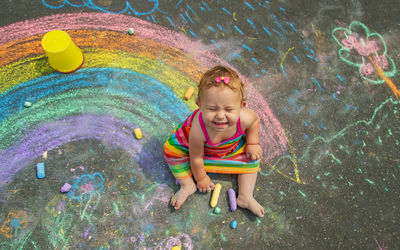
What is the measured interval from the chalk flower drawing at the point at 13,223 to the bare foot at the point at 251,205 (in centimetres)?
143

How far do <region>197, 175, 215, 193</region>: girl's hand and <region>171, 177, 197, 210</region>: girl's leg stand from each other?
5 centimetres

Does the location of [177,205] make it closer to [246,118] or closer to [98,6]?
[246,118]

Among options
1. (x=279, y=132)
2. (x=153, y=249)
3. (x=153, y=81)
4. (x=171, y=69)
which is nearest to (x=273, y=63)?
(x=279, y=132)

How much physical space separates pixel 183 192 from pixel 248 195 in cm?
45

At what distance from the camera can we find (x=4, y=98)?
2.19m

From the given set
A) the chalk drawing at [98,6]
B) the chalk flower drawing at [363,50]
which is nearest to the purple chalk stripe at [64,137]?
the chalk drawing at [98,6]

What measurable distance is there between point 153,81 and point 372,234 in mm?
1941

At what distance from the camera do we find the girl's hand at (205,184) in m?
2.02

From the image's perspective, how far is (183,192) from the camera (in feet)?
6.63

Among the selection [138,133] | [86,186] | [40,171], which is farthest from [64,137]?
[138,133]

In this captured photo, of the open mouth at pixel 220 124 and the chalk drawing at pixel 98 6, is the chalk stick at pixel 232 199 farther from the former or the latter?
the chalk drawing at pixel 98 6

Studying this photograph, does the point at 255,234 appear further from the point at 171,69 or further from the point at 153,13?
the point at 153,13

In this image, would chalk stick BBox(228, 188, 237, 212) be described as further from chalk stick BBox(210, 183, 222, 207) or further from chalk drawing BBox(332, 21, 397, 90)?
chalk drawing BBox(332, 21, 397, 90)

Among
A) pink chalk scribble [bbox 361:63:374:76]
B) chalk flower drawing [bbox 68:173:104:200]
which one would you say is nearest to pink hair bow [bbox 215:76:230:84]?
chalk flower drawing [bbox 68:173:104:200]
